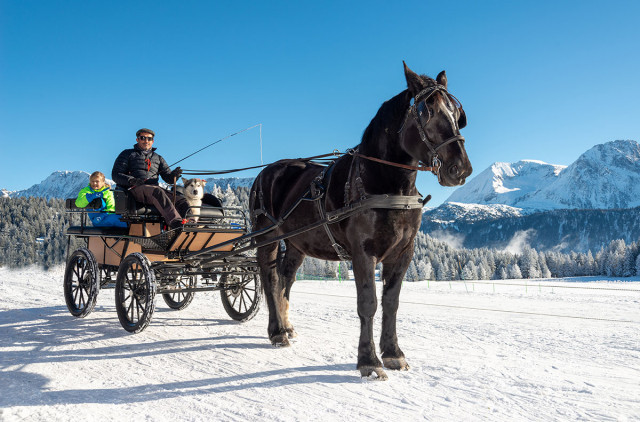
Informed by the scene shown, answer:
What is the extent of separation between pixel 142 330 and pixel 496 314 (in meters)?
7.62

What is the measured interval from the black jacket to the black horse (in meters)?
3.85

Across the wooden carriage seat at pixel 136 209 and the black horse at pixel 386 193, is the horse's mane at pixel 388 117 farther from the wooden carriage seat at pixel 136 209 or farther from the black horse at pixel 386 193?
the wooden carriage seat at pixel 136 209

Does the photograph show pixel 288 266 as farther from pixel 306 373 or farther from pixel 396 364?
pixel 396 364

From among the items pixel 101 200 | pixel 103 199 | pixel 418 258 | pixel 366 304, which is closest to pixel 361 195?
pixel 366 304

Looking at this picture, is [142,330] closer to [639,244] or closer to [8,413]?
[8,413]

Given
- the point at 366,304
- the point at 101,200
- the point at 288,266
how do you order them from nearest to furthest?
the point at 366,304
the point at 288,266
the point at 101,200

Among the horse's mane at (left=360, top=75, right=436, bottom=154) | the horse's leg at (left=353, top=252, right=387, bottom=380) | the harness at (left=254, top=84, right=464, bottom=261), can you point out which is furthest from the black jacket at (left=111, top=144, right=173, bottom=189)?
the horse's leg at (left=353, top=252, right=387, bottom=380)

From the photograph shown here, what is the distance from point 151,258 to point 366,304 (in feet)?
16.8

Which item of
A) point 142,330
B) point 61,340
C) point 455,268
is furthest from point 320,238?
point 455,268

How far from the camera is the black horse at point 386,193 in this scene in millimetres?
4523

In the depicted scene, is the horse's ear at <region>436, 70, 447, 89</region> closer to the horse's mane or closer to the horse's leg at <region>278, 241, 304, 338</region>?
the horse's mane

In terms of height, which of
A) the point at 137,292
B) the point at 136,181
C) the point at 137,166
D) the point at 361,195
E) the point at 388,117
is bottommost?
the point at 137,292

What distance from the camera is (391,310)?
538cm

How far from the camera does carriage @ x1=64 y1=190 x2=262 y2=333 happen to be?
24.2 ft
